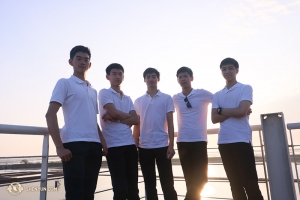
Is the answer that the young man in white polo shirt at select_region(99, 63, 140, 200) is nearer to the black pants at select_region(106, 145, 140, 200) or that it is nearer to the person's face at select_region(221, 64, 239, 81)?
the black pants at select_region(106, 145, 140, 200)

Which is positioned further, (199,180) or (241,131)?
(199,180)

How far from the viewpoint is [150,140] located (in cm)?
223

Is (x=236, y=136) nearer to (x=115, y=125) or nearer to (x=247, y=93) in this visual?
(x=247, y=93)

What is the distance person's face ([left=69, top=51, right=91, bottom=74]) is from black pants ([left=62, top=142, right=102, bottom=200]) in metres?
0.57

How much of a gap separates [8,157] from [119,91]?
1031 millimetres

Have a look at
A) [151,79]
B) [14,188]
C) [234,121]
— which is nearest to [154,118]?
[151,79]

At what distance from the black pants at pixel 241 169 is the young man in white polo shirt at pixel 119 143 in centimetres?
75

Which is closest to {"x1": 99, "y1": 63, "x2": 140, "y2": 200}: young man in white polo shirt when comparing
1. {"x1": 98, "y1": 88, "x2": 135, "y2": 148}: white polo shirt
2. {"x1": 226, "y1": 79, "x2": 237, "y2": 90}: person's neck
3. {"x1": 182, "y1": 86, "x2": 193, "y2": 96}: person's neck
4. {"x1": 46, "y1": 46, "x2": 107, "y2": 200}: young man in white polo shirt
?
{"x1": 98, "y1": 88, "x2": 135, "y2": 148}: white polo shirt

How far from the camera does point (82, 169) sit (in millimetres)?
1572

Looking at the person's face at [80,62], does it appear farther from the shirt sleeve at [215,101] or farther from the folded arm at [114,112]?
the shirt sleeve at [215,101]

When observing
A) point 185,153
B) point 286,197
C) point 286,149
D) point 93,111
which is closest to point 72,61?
point 93,111

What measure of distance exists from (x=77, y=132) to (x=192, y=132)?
41.7 inches

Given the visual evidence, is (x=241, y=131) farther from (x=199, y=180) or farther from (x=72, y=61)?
(x=72, y=61)

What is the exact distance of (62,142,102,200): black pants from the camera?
152 centimetres
